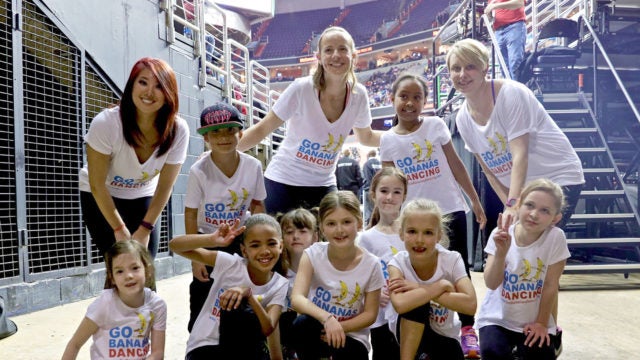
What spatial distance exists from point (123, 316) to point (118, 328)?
0.17 feet

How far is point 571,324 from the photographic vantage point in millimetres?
3328

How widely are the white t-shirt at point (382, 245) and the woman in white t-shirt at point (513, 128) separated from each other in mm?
588

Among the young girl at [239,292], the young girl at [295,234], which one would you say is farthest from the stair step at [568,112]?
the young girl at [239,292]

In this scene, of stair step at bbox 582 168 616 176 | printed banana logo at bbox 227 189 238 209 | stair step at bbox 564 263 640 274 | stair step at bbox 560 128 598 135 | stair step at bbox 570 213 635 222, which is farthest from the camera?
stair step at bbox 560 128 598 135

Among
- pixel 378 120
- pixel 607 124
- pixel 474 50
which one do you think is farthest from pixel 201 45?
pixel 378 120

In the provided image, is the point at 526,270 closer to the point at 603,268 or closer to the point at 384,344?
the point at 384,344

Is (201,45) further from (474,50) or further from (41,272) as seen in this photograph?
(474,50)

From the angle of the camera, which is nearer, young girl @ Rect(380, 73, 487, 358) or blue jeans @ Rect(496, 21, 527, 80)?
young girl @ Rect(380, 73, 487, 358)

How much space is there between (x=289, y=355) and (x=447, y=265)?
0.86 metres

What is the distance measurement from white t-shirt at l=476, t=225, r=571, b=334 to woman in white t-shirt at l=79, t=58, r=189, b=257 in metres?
1.59

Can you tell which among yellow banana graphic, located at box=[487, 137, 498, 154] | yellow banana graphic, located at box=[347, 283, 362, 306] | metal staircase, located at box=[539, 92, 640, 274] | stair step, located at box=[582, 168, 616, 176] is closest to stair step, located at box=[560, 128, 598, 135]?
metal staircase, located at box=[539, 92, 640, 274]

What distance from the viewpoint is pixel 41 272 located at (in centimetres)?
416

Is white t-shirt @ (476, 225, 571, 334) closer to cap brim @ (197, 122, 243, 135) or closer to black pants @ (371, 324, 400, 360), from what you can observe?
black pants @ (371, 324, 400, 360)

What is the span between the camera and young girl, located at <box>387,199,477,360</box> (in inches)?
85.9
